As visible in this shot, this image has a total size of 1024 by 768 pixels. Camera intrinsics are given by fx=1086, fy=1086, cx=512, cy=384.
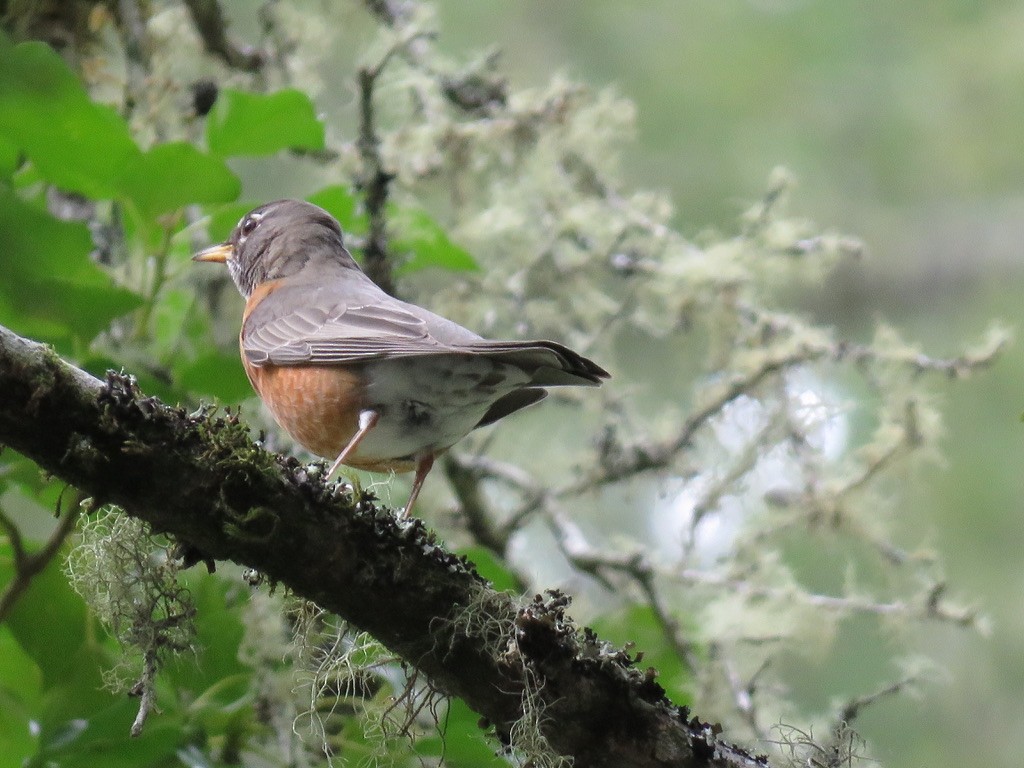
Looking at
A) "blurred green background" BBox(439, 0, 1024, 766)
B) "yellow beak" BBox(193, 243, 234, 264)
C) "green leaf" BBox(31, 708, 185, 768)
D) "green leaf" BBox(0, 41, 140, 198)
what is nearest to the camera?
"green leaf" BBox(31, 708, 185, 768)

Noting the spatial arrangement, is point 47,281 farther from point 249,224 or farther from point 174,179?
point 249,224

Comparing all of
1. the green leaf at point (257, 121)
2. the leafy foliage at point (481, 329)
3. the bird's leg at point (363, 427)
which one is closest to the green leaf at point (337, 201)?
the leafy foliage at point (481, 329)

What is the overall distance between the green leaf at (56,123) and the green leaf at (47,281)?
0.22 meters

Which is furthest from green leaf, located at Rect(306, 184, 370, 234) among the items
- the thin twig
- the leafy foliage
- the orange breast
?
the thin twig

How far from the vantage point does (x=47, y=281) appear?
2.60m

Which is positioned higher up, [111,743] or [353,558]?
[353,558]

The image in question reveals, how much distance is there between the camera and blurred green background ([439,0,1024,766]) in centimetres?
644

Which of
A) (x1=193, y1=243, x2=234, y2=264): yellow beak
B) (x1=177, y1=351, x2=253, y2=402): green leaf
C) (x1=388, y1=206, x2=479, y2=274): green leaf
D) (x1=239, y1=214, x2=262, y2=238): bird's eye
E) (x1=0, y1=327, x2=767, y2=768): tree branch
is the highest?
(x1=388, y1=206, x2=479, y2=274): green leaf

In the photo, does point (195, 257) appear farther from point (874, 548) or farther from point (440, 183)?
point (874, 548)

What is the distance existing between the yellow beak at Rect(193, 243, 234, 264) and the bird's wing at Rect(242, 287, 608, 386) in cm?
32

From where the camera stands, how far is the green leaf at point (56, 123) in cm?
266

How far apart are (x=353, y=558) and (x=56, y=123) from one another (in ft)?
5.03

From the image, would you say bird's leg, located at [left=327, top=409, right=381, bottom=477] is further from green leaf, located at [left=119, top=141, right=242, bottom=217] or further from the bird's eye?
the bird's eye

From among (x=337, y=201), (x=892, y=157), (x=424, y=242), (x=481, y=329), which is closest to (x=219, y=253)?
(x=337, y=201)
